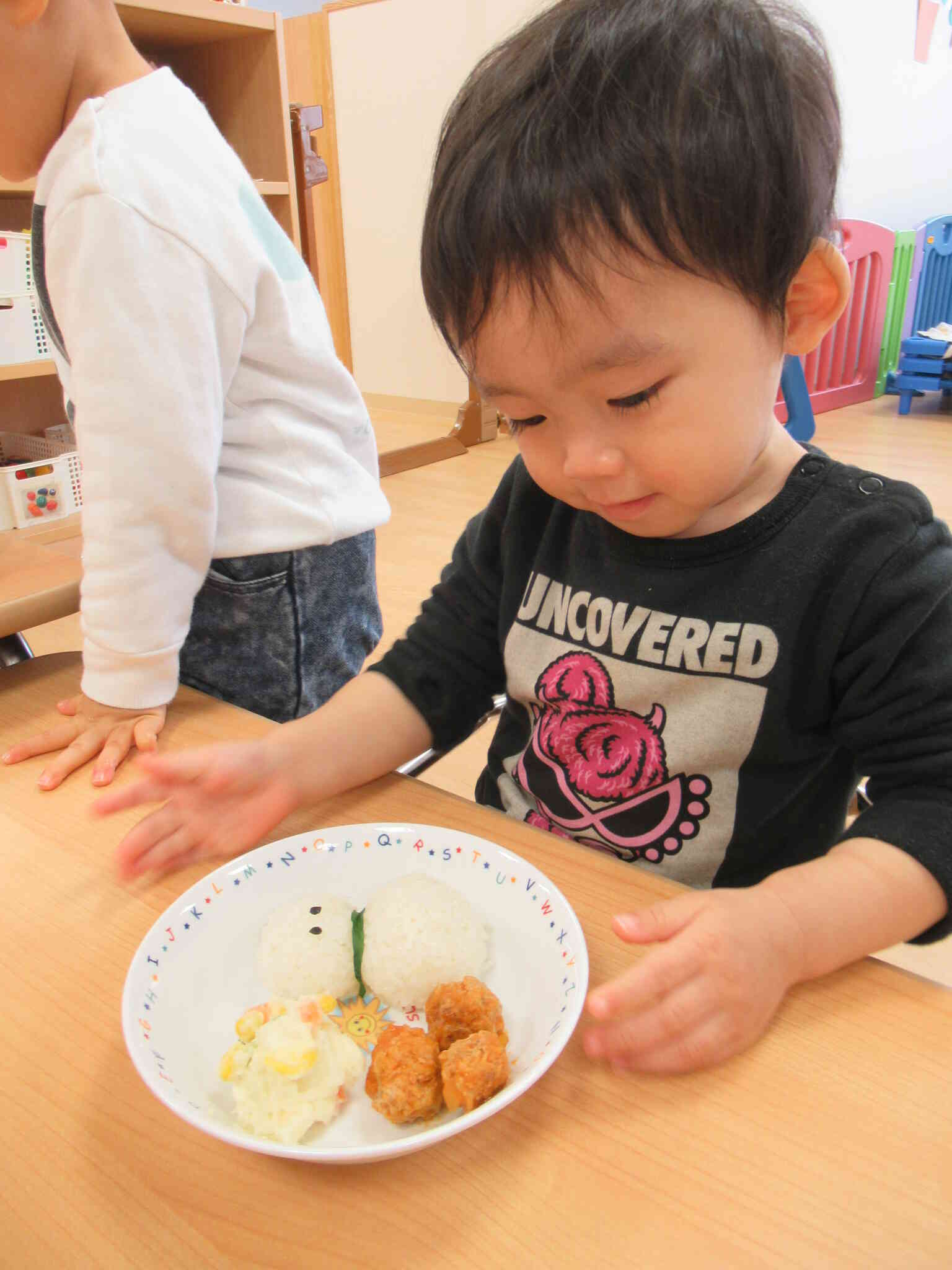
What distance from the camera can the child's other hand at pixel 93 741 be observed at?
677mm

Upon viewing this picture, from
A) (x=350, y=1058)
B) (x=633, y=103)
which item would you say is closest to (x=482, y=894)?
(x=350, y=1058)

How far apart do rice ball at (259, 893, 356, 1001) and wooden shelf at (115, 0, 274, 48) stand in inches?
73.6

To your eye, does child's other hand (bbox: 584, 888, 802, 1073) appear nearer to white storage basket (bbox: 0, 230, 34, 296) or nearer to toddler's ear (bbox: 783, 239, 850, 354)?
toddler's ear (bbox: 783, 239, 850, 354)

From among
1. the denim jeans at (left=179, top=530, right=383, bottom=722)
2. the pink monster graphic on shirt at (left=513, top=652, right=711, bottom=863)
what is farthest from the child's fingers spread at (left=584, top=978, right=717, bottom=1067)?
the denim jeans at (left=179, top=530, right=383, bottom=722)

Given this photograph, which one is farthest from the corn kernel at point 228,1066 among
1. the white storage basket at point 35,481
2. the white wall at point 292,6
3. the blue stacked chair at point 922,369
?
the white wall at point 292,6

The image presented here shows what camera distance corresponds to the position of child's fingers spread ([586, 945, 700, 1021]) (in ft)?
1.32

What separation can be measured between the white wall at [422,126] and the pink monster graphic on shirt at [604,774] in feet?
10.4

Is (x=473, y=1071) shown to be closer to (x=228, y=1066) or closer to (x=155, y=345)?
(x=228, y=1066)

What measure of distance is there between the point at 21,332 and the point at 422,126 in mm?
2327

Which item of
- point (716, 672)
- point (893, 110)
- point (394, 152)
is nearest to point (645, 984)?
point (716, 672)

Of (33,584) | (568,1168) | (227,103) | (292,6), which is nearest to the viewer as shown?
(568,1168)

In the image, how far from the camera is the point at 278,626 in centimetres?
101

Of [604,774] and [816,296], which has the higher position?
[816,296]

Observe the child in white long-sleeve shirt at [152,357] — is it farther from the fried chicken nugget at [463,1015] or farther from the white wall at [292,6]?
the white wall at [292,6]
